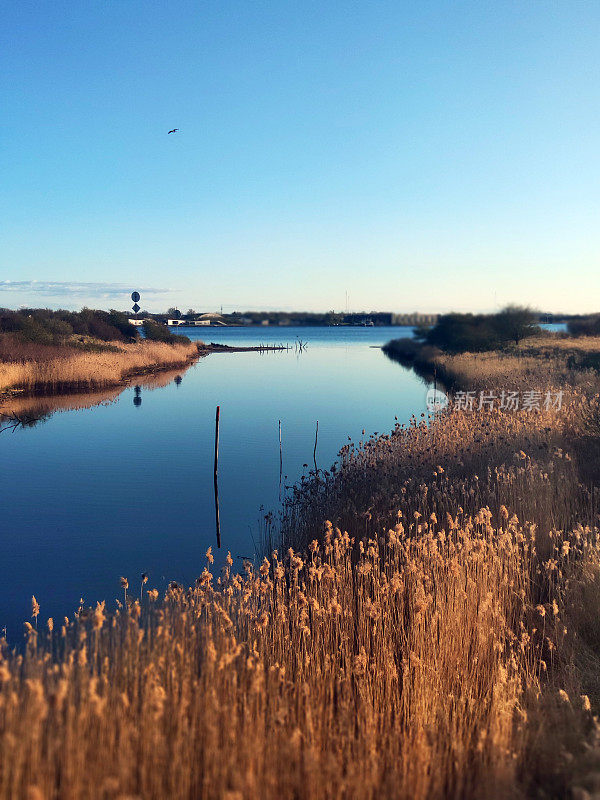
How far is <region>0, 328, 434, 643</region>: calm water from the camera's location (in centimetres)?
984

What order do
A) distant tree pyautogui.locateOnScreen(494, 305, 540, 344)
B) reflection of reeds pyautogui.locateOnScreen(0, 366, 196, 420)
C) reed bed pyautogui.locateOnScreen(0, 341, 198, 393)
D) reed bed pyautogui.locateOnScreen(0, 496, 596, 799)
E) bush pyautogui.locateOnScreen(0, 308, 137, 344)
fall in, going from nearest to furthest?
1. reed bed pyautogui.locateOnScreen(0, 496, 596, 799)
2. reflection of reeds pyautogui.locateOnScreen(0, 366, 196, 420)
3. reed bed pyautogui.locateOnScreen(0, 341, 198, 393)
4. bush pyautogui.locateOnScreen(0, 308, 137, 344)
5. distant tree pyautogui.locateOnScreen(494, 305, 540, 344)

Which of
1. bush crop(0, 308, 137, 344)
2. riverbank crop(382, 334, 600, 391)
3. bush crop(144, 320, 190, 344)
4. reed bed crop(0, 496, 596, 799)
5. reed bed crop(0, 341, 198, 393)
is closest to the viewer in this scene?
reed bed crop(0, 496, 596, 799)

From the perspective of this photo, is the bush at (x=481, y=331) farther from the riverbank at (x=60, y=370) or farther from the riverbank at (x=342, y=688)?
the riverbank at (x=342, y=688)

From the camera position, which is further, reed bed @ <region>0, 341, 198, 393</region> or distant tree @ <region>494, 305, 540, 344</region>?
distant tree @ <region>494, 305, 540, 344</region>

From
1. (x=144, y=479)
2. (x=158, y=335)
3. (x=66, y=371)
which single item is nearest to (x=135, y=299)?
(x=158, y=335)

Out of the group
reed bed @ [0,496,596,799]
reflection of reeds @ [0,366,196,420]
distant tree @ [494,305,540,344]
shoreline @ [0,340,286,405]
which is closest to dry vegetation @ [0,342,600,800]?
reed bed @ [0,496,596,799]

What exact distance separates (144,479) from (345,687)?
12.9m

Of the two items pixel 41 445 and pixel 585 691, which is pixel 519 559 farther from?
pixel 41 445

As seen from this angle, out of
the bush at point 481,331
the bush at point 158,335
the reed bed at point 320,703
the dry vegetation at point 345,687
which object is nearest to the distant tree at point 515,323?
the bush at point 481,331

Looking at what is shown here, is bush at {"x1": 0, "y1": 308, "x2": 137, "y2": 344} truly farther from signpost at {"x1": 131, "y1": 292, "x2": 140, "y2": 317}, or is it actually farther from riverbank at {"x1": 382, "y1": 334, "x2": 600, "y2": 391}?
riverbank at {"x1": 382, "y1": 334, "x2": 600, "y2": 391}

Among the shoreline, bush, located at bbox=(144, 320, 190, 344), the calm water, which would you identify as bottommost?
the calm water

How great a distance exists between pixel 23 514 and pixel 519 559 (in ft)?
34.7

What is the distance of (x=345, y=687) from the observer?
13.4 ft

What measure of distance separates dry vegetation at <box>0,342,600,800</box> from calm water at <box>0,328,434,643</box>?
163cm
